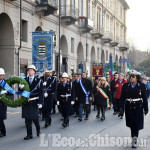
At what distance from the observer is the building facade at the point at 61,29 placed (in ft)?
66.6

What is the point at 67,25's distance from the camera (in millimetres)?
28578

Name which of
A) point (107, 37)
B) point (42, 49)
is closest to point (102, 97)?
point (42, 49)

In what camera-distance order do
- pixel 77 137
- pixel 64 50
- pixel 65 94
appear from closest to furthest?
pixel 77 137
pixel 65 94
pixel 64 50

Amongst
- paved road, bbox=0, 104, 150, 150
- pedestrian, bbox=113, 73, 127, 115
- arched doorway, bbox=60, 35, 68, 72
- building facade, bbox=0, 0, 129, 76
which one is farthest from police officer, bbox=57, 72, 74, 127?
arched doorway, bbox=60, 35, 68, 72

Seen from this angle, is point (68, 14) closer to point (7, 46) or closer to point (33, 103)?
point (7, 46)

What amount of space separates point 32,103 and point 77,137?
59.0 inches

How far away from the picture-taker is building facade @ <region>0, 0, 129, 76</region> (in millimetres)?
20297

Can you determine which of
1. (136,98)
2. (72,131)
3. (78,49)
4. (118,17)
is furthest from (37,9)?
(118,17)

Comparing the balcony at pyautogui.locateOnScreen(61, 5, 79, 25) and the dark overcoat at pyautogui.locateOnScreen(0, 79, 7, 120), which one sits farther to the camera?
the balcony at pyautogui.locateOnScreen(61, 5, 79, 25)

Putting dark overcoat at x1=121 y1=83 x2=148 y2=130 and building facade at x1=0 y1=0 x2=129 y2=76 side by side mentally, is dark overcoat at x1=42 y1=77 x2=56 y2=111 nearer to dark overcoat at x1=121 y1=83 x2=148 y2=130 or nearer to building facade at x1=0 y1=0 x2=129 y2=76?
dark overcoat at x1=121 y1=83 x2=148 y2=130

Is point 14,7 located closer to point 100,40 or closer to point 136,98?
point 136,98

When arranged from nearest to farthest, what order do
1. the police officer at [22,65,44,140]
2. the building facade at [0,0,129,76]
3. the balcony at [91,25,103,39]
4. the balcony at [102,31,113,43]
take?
the police officer at [22,65,44,140], the building facade at [0,0,129,76], the balcony at [91,25,103,39], the balcony at [102,31,113,43]

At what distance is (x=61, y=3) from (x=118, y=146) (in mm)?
21755

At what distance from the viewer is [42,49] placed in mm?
18594
